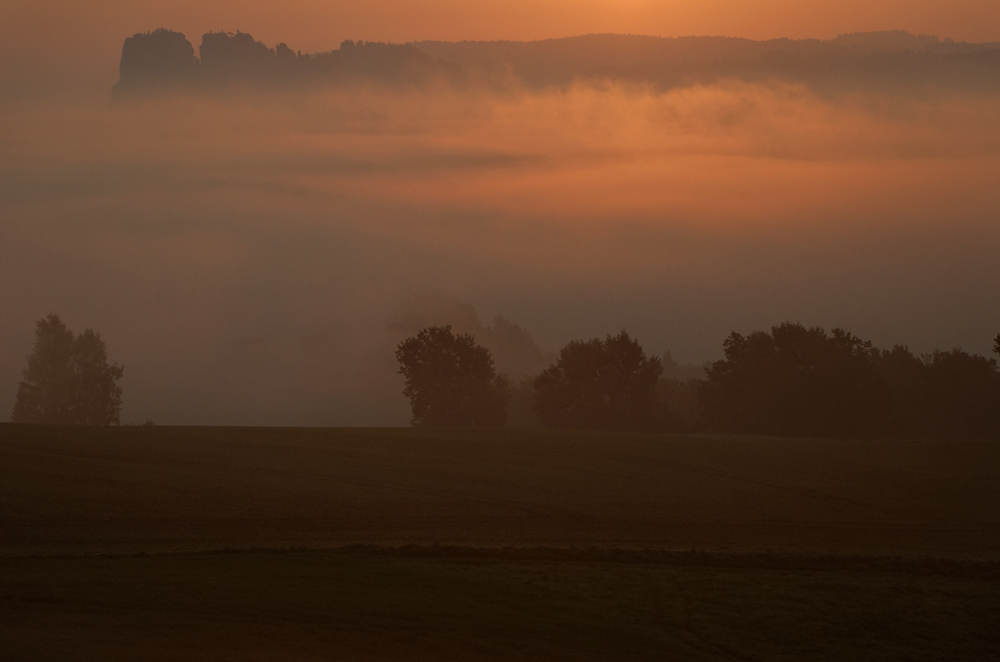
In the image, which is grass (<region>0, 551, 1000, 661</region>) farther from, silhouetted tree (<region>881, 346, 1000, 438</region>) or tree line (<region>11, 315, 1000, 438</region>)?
silhouetted tree (<region>881, 346, 1000, 438</region>)

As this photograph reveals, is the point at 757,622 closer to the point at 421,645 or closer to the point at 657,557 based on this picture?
the point at 657,557

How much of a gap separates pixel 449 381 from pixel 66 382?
3577 cm

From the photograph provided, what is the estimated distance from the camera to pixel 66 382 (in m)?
81.1

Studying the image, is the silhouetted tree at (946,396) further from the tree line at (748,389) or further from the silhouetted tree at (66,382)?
the silhouetted tree at (66,382)

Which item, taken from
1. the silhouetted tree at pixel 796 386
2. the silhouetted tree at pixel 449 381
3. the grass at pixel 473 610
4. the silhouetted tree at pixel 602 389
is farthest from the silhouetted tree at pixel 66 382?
the grass at pixel 473 610

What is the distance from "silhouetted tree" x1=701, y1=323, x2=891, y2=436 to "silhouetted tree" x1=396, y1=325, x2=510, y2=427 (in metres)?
17.3

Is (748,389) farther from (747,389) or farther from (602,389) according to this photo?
(602,389)

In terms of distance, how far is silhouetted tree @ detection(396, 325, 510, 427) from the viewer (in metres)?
70.5

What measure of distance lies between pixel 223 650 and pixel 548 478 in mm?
22625

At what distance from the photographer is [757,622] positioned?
2095 cm

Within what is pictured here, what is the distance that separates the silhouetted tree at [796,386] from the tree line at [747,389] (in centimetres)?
8

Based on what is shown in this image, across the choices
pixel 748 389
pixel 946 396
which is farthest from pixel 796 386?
pixel 946 396

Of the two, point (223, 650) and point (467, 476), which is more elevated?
point (467, 476)

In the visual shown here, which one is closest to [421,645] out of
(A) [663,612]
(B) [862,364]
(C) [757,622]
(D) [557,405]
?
(A) [663,612]
